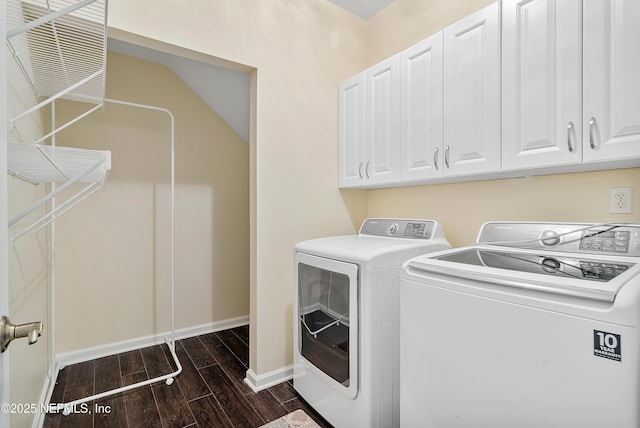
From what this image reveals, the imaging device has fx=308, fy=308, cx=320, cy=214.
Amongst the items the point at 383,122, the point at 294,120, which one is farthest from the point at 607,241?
the point at 294,120

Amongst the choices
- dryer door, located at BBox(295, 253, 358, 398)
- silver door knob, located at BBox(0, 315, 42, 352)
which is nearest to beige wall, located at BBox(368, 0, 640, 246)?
dryer door, located at BBox(295, 253, 358, 398)

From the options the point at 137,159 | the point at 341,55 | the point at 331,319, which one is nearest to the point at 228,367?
the point at 331,319

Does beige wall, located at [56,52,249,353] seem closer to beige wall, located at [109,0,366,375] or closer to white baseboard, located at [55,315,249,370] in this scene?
white baseboard, located at [55,315,249,370]

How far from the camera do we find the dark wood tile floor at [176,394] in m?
1.74

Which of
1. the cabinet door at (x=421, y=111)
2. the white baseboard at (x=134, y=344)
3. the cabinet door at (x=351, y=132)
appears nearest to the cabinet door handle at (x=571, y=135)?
the cabinet door at (x=421, y=111)

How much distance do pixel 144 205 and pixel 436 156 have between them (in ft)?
7.82

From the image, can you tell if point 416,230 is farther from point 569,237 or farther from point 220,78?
point 220,78

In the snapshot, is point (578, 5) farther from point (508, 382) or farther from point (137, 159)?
point (137, 159)

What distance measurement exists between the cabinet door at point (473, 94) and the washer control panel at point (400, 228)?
1.22 feet

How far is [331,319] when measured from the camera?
1767 millimetres

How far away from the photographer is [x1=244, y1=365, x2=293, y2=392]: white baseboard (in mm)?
2045

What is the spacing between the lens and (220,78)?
2719 mm

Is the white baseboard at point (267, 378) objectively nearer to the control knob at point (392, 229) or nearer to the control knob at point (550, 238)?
the control knob at point (392, 229)

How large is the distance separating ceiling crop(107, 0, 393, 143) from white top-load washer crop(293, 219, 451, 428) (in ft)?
5.64
